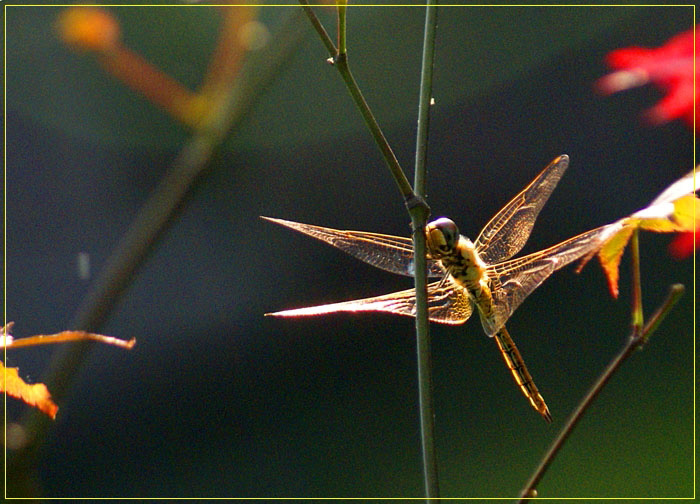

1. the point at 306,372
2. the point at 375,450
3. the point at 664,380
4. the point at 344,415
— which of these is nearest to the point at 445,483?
the point at 375,450

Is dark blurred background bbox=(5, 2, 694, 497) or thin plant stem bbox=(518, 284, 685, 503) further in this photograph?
dark blurred background bbox=(5, 2, 694, 497)

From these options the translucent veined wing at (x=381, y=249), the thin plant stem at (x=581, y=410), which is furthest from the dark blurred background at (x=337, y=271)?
the thin plant stem at (x=581, y=410)

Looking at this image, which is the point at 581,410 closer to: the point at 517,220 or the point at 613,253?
the point at 613,253

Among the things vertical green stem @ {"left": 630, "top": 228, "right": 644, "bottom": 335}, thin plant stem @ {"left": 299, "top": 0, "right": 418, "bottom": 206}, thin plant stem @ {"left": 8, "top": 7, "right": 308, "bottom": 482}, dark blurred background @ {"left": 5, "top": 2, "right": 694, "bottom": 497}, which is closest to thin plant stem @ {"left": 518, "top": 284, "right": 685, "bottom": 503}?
vertical green stem @ {"left": 630, "top": 228, "right": 644, "bottom": 335}

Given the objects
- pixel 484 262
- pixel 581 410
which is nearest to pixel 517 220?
pixel 484 262

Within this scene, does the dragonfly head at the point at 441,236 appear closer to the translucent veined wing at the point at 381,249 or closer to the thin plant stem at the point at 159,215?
the translucent veined wing at the point at 381,249

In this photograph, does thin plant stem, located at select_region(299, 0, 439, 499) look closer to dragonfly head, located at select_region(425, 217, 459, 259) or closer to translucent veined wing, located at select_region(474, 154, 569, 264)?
dragonfly head, located at select_region(425, 217, 459, 259)

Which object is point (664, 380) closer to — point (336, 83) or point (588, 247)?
point (336, 83)
